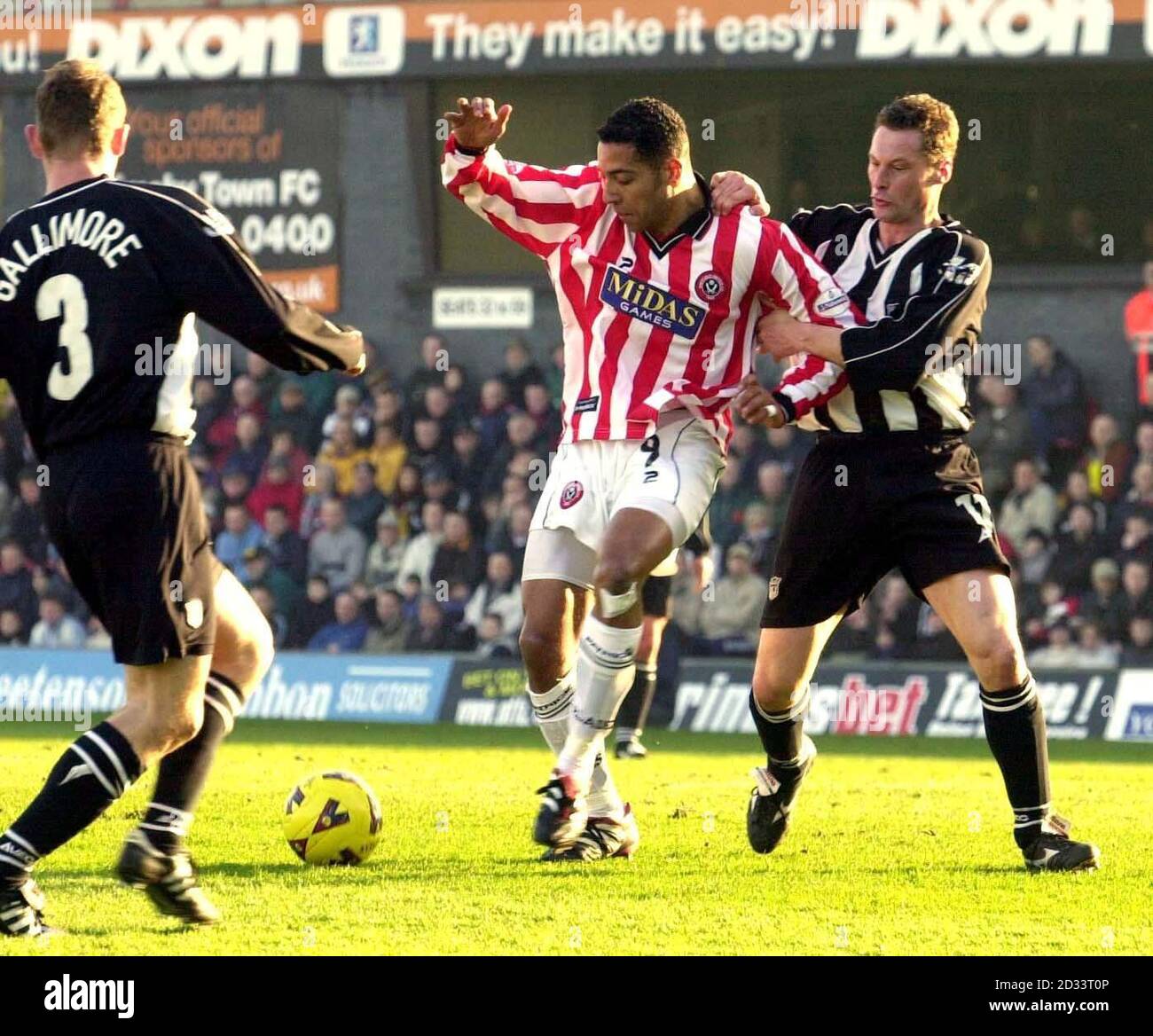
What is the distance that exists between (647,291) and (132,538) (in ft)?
7.90

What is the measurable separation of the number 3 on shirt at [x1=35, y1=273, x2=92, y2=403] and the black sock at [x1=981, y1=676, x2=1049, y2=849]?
10.9 feet

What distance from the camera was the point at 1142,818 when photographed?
8836 millimetres

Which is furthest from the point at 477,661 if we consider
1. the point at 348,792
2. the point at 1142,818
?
the point at 348,792

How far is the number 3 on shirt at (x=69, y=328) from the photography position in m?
5.70

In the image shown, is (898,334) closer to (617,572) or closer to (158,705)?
(617,572)

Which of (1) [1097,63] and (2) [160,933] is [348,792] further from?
(1) [1097,63]

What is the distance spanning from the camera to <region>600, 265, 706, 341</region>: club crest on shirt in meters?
7.32

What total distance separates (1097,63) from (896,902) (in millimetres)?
11116

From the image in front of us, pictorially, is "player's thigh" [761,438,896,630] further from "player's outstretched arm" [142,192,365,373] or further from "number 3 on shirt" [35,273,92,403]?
"number 3 on shirt" [35,273,92,403]

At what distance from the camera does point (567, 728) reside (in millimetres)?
7543

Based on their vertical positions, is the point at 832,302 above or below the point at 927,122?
below

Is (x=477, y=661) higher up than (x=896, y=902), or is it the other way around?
(x=896, y=902)

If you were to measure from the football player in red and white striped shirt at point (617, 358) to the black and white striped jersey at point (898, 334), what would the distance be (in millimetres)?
191

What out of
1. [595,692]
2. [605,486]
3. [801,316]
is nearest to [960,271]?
[801,316]
